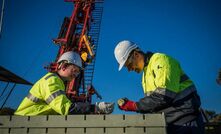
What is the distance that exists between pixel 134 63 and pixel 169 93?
1.02 metres

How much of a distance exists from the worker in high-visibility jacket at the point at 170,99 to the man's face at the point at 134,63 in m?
0.29

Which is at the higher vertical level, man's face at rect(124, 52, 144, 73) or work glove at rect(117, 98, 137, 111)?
man's face at rect(124, 52, 144, 73)

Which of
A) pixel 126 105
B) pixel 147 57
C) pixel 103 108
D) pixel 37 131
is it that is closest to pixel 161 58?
pixel 147 57

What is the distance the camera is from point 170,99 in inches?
114

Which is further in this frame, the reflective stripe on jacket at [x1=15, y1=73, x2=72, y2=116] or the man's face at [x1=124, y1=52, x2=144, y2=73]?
the man's face at [x1=124, y1=52, x2=144, y2=73]

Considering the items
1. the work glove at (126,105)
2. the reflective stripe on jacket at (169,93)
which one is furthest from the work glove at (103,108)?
the reflective stripe on jacket at (169,93)

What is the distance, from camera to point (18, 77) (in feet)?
37.6

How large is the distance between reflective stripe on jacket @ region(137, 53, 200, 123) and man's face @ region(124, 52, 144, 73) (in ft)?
1.43

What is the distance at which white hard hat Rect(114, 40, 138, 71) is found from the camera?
3853 millimetres

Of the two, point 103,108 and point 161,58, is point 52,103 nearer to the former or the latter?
point 103,108

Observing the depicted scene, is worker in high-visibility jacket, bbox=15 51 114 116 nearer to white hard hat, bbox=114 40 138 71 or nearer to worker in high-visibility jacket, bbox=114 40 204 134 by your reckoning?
worker in high-visibility jacket, bbox=114 40 204 134

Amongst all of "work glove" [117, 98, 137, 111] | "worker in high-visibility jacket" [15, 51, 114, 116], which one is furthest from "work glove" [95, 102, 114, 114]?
"work glove" [117, 98, 137, 111]

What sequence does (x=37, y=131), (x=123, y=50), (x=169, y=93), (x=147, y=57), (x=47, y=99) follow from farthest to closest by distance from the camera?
(x=123, y=50) → (x=147, y=57) → (x=47, y=99) → (x=169, y=93) → (x=37, y=131)

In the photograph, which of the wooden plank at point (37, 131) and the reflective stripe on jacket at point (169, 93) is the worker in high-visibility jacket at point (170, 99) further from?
the wooden plank at point (37, 131)
